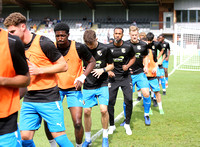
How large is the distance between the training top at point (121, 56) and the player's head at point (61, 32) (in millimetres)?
2399

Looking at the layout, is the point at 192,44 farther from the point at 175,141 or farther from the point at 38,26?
the point at 38,26

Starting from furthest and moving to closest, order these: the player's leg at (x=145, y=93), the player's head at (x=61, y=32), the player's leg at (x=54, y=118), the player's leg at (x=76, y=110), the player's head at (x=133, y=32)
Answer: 1. the player's leg at (x=145, y=93)
2. the player's head at (x=133, y=32)
3. the player's leg at (x=76, y=110)
4. the player's head at (x=61, y=32)
5. the player's leg at (x=54, y=118)

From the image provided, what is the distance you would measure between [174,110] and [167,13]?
4077cm

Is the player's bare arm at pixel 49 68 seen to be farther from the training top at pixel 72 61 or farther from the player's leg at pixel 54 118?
the training top at pixel 72 61

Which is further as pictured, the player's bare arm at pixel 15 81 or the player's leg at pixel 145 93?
the player's leg at pixel 145 93

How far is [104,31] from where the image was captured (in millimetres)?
43594

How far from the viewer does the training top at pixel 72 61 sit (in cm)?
490

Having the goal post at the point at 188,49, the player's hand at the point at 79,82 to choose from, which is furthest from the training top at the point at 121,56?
the goal post at the point at 188,49

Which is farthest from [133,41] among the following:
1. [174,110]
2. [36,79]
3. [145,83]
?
[36,79]

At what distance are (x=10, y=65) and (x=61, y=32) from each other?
1.98 m


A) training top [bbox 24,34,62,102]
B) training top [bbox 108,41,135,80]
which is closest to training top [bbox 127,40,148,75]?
training top [bbox 108,41,135,80]

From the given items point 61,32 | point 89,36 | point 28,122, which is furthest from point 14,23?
point 89,36

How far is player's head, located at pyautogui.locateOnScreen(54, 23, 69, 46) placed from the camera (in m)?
4.55

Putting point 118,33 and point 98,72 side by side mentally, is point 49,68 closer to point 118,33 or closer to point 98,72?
point 98,72
